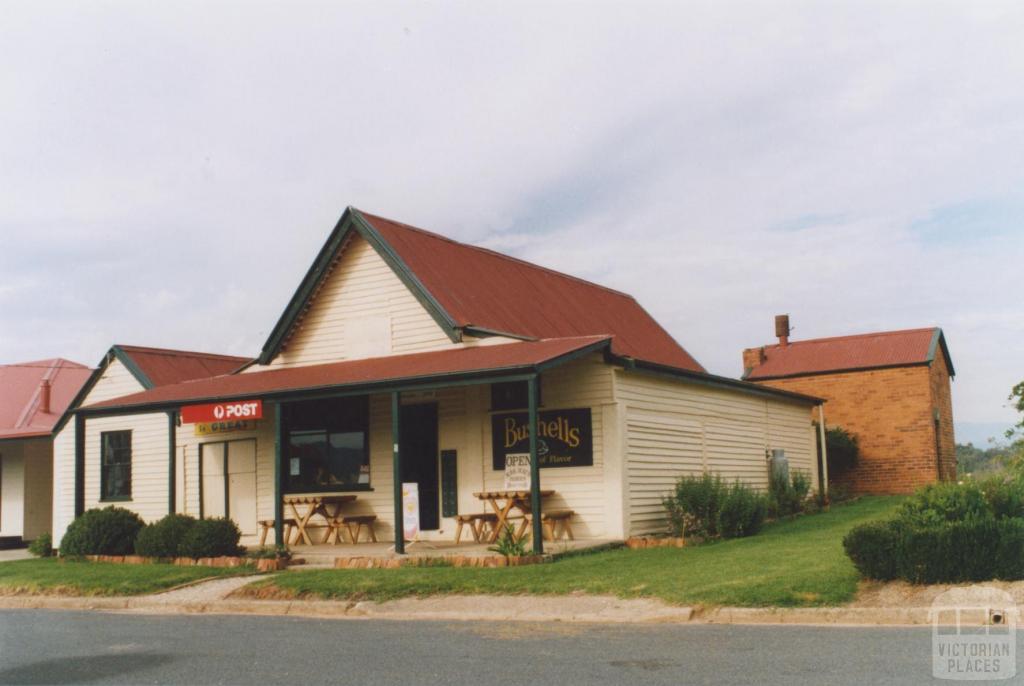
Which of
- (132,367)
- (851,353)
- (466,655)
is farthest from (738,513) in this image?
(132,367)

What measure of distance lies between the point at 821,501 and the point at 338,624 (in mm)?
18162

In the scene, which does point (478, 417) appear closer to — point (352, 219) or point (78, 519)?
point (352, 219)

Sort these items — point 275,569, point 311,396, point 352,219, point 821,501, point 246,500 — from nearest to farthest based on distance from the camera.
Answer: point 275,569
point 311,396
point 352,219
point 246,500
point 821,501

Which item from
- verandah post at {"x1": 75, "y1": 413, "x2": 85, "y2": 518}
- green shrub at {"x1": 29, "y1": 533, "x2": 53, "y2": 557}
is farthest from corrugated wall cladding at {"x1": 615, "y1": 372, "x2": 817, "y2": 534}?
green shrub at {"x1": 29, "y1": 533, "x2": 53, "y2": 557}

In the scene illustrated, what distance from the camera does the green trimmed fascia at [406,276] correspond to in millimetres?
19938

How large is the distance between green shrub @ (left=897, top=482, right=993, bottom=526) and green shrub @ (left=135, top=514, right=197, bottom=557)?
12.7m

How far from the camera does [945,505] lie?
11477mm

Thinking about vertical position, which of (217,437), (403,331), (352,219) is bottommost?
(217,437)

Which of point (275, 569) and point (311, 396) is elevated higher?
point (311, 396)

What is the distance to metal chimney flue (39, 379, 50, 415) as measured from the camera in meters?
31.0

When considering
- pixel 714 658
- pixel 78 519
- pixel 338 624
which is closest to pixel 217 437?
pixel 78 519

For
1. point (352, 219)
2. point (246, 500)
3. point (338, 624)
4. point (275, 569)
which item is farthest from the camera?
point (246, 500)

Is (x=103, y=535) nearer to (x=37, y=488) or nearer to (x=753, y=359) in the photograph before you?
(x=37, y=488)

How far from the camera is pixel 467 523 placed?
19250 mm
